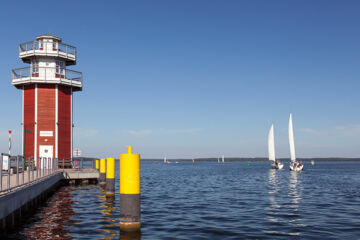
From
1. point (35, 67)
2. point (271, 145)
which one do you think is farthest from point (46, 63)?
point (271, 145)

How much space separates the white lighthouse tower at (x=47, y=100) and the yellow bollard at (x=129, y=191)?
82.8 ft

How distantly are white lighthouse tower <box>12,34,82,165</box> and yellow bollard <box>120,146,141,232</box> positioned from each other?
2524cm

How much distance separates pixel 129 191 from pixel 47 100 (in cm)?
2639

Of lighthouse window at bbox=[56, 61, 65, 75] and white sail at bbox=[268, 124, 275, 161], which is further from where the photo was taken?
white sail at bbox=[268, 124, 275, 161]

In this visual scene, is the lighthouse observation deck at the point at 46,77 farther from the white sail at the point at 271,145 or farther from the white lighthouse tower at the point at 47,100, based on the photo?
the white sail at the point at 271,145

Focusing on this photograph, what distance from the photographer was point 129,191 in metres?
11.4

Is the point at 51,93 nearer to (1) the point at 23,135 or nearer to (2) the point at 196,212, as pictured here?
(1) the point at 23,135

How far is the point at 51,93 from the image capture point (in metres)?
35.0

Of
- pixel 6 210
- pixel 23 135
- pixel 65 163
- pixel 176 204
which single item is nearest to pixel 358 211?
pixel 176 204

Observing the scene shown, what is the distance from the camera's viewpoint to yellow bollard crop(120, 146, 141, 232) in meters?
11.4

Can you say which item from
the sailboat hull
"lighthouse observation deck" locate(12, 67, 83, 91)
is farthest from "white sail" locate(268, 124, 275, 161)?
"lighthouse observation deck" locate(12, 67, 83, 91)

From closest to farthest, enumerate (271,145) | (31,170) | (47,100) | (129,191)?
(129,191)
(31,170)
(47,100)
(271,145)

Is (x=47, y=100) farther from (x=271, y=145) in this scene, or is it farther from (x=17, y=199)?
(x=271, y=145)

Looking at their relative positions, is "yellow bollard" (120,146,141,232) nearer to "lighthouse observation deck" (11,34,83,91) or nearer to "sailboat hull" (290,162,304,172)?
"lighthouse observation deck" (11,34,83,91)
